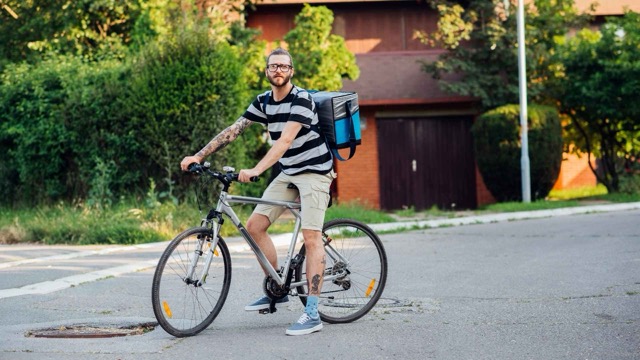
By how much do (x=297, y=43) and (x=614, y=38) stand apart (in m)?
7.68

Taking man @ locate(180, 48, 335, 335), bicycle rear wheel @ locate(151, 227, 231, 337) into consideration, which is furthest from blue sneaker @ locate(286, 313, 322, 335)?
bicycle rear wheel @ locate(151, 227, 231, 337)

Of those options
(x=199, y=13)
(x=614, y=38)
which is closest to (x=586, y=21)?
(x=614, y=38)

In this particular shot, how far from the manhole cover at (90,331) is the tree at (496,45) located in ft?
58.5

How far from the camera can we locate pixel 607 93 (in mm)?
22984

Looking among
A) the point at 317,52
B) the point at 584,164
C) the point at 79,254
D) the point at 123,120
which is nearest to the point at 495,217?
the point at 317,52

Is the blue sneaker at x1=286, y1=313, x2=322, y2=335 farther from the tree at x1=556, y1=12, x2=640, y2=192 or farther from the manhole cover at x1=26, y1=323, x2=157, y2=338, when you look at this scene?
the tree at x1=556, y1=12, x2=640, y2=192

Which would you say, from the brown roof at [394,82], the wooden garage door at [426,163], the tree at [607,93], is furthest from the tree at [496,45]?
the wooden garage door at [426,163]

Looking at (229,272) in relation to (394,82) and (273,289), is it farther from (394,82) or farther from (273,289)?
(394,82)

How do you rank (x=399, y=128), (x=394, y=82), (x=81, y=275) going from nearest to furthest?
(x=81, y=275) → (x=394, y=82) → (x=399, y=128)

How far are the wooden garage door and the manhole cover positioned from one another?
19656 millimetres

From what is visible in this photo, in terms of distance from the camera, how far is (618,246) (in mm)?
12688

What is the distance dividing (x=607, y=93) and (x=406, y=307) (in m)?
16.2

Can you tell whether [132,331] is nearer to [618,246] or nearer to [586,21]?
[618,246]

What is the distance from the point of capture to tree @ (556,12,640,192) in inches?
905
